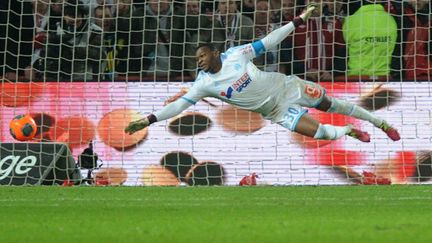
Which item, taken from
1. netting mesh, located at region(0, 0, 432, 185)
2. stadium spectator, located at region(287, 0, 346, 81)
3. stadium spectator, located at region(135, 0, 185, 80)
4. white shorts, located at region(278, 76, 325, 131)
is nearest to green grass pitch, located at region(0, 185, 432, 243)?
white shorts, located at region(278, 76, 325, 131)

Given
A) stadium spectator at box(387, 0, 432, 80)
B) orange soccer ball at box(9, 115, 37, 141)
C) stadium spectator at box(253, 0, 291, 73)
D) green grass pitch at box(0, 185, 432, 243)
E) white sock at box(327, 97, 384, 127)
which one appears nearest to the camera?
green grass pitch at box(0, 185, 432, 243)

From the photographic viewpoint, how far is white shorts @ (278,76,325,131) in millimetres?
15891

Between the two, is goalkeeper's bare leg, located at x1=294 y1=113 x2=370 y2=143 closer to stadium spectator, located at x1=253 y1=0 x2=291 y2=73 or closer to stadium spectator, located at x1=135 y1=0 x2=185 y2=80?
stadium spectator, located at x1=253 y1=0 x2=291 y2=73

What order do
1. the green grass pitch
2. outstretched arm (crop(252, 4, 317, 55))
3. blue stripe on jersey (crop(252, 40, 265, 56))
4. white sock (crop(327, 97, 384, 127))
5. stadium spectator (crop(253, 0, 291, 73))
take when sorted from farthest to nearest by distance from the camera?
stadium spectator (crop(253, 0, 291, 73)) < white sock (crop(327, 97, 384, 127)) < blue stripe on jersey (crop(252, 40, 265, 56)) < outstretched arm (crop(252, 4, 317, 55)) < the green grass pitch

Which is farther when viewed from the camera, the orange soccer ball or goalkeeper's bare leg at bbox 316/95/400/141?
the orange soccer ball

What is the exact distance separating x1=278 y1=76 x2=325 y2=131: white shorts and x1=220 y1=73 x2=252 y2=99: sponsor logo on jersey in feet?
1.95

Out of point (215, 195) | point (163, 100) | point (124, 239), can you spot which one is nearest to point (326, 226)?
point (124, 239)

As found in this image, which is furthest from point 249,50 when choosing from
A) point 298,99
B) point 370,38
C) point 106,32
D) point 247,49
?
point 106,32

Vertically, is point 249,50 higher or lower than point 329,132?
higher

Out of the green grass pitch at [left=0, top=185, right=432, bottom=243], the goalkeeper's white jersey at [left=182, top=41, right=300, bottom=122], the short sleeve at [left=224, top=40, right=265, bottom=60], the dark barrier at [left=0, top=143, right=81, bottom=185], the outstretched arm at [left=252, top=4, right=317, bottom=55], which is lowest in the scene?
the green grass pitch at [left=0, top=185, right=432, bottom=243]

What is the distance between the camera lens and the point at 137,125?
615 inches

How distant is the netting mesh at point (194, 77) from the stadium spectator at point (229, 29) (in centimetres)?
1

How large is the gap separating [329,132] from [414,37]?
2.40 meters

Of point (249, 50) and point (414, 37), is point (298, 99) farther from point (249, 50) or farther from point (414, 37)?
point (414, 37)
